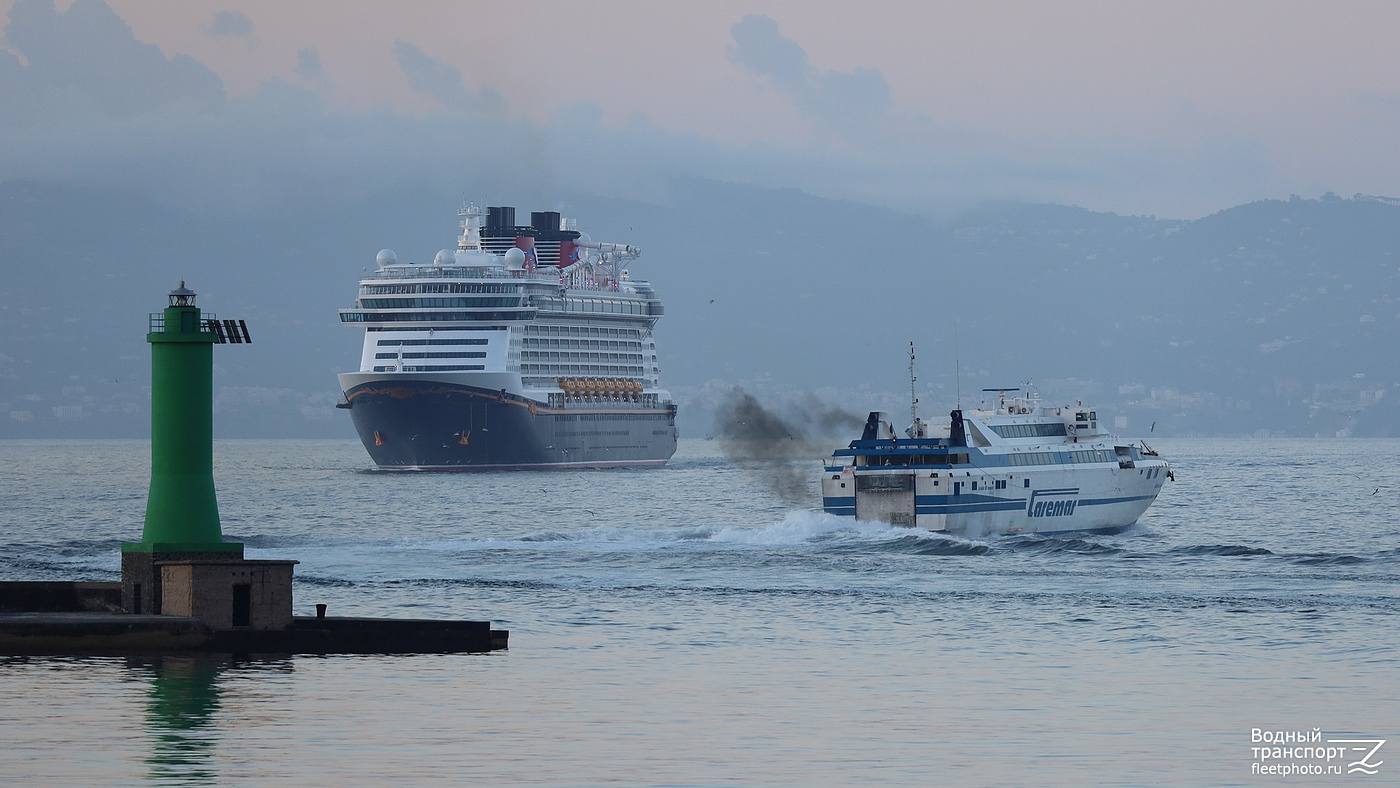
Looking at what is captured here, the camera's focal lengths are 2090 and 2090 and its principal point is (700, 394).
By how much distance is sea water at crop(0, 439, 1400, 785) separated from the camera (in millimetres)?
24141

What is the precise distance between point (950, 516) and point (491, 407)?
226 feet

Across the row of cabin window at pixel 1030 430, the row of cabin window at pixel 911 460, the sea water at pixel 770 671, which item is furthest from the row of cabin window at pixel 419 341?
the row of cabin window at pixel 911 460

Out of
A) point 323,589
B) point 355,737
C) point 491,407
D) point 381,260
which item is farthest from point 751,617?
point 381,260

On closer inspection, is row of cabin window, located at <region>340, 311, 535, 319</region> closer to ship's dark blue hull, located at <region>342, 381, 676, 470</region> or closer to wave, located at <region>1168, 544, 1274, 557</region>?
ship's dark blue hull, located at <region>342, 381, 676, 470</region>

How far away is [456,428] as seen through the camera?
124 meters

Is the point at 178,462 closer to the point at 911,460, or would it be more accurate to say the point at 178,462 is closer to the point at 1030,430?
the point at 911,460

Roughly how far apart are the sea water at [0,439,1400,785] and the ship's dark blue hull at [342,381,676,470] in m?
56.6

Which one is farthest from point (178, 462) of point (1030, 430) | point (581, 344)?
point (581, 344)

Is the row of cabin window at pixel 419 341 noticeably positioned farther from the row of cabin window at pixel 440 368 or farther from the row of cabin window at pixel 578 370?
the row of cabin window at pixel 578 370

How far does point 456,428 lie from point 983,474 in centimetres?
6924

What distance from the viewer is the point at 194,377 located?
34.5 m

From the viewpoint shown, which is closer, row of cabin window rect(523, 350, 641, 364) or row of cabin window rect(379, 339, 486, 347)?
row of cabin window rect(379, 339, 486, 347)

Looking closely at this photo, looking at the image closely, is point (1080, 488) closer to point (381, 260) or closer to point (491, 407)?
point (491, 407)

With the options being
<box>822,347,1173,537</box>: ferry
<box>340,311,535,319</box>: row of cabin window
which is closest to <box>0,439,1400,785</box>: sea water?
<box>822,347,1173,537</box>: ferry
